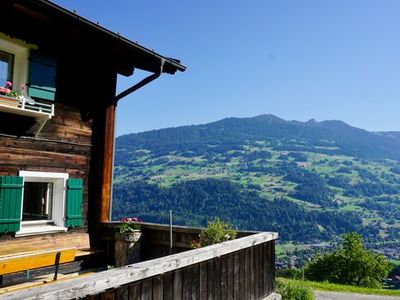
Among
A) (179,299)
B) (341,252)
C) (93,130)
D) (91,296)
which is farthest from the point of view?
(341,252)

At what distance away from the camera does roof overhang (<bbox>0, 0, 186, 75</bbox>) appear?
25.2 ft

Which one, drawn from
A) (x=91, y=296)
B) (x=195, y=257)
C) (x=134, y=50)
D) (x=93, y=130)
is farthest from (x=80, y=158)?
(x=91, y=296)

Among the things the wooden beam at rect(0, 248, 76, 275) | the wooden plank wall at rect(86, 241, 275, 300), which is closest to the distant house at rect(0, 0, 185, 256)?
the wooden beam at rect(0, 248, 76, 275)

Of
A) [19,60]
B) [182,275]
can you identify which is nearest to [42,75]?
[19,60]

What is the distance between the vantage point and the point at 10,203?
827 centimetres

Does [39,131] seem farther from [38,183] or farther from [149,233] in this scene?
[149,233]

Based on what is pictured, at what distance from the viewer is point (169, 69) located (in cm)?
1075

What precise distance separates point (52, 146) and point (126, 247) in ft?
8.92

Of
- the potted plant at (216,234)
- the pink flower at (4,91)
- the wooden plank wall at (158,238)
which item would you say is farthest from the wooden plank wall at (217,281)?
the pink flower at (4,91)

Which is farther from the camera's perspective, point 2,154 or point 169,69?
point 169,69

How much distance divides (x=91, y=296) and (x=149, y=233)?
578 cm

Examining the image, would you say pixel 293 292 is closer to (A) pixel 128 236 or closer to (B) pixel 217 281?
(A) pixel 128 236

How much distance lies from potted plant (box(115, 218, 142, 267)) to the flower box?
341cm

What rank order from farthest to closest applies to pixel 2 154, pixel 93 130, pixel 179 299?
1. pixel 93 130
2. pixel 2 154
3. pixel 179 299
